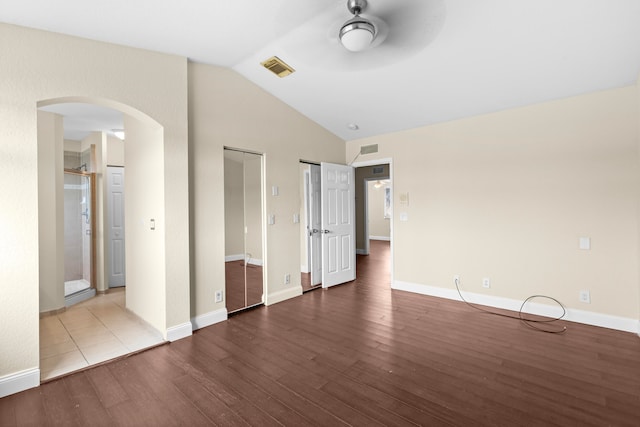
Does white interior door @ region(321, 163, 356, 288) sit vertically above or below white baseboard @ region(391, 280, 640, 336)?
above

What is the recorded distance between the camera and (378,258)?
26.3ft

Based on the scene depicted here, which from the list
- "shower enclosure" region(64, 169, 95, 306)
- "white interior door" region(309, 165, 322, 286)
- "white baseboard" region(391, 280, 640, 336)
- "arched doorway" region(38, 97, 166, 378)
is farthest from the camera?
"white interior door" region(309, 165, 322, 286)

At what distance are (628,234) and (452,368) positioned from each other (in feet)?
8.16

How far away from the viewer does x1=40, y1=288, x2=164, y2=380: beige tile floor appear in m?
2.69

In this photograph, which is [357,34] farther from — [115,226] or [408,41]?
[115,226]

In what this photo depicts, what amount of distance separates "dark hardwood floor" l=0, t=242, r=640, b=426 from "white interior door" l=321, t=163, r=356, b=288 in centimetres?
149

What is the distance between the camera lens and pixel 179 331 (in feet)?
10.3

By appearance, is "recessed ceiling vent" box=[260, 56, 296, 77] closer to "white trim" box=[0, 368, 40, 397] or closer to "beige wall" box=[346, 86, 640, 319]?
"beige wall" box=[346, 86, 640, 319]

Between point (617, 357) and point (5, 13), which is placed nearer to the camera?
point (5, 13)

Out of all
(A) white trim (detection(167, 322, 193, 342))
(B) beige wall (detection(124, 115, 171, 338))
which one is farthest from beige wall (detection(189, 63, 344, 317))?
(B) beige wall (detection(124, 115, 171, 338))

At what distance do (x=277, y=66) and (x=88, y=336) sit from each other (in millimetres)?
3548

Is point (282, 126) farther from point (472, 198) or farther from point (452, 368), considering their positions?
point (452, 368)

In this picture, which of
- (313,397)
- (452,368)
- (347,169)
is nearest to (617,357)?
(452,368)

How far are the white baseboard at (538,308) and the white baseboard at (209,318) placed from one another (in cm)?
274
